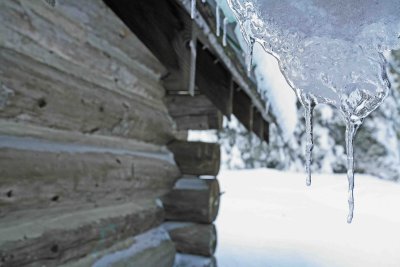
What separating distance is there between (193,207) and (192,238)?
0.25m

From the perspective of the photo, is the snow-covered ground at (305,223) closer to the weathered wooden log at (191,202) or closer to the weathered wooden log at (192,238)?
the weathered wooden log at (192,238)

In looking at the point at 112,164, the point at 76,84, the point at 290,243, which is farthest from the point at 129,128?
the point at 290,243

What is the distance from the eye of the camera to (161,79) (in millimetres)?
2891

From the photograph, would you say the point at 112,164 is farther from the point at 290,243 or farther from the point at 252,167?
the point at 252,167

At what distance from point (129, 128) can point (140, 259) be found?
2.90ft

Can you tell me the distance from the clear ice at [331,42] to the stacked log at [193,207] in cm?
163

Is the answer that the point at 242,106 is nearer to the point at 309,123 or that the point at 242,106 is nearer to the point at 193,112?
the point at 193,112

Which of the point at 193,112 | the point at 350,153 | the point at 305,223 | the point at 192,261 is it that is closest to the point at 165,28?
the point at 350,153

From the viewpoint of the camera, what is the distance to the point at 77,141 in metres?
1.87

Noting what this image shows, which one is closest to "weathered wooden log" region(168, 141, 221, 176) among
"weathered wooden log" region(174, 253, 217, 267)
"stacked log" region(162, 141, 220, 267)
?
"stacked log" region(162, 141, 220, 267)

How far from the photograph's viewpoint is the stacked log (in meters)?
2.85

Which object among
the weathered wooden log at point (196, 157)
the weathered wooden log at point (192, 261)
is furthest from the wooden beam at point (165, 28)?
the weathered wooden log at point (192, 261)

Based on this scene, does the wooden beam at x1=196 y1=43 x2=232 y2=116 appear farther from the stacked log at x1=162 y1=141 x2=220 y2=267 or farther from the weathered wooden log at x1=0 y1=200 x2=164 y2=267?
the weathered wooden log at x1=0 y1=200 x2=164 y2=267

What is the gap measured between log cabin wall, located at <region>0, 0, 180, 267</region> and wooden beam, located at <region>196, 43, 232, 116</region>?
497 millimetres
